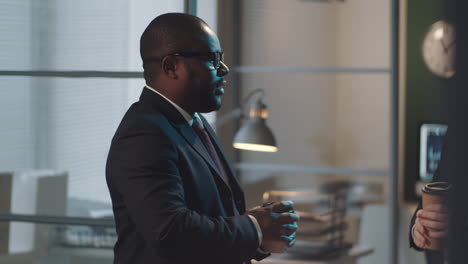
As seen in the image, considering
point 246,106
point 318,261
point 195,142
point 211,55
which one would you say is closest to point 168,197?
point 195,142

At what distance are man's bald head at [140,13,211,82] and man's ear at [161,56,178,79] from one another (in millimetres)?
11

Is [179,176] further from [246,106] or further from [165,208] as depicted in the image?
[246,106]

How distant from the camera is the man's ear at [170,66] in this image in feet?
4.75

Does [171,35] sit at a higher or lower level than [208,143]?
higher

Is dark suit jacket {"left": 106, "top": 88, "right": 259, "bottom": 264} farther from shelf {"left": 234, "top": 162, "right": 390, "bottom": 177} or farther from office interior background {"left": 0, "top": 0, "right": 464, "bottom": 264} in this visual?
shelf {"left": 234, "top": 162, "right": 390, "bottom": 177}

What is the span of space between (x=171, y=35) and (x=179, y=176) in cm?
28

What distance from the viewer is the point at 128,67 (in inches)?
107

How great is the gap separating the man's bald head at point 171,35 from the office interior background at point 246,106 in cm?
89

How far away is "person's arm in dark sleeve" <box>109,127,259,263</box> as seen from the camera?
50.6 inches

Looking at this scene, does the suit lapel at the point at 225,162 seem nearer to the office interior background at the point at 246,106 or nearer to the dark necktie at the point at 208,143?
the dark necktie at the point at 208,143

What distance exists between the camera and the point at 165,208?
4.20 ft

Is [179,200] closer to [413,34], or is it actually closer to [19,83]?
[19,83]

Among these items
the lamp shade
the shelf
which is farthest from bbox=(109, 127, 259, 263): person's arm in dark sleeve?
the shelf

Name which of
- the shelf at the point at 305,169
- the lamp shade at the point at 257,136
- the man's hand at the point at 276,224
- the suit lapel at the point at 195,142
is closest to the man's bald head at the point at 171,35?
the suit lapel at the point at 195,142
